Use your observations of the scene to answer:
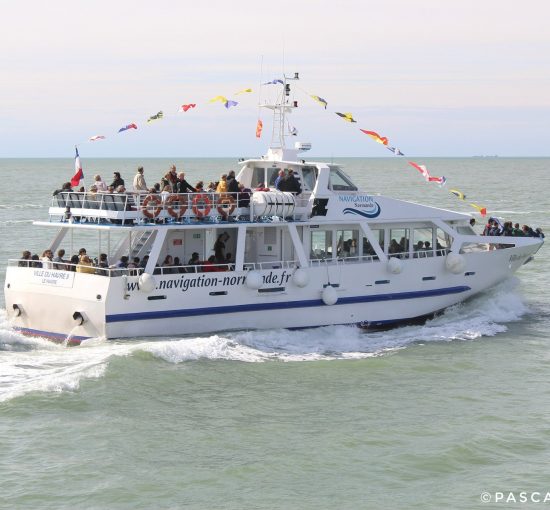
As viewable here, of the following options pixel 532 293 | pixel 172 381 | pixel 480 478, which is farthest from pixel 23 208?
pixel 480 478

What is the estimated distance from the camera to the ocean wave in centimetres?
1852

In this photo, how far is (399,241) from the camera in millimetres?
24000

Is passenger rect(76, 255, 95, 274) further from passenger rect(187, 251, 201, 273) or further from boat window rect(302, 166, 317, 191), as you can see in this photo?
boat window rect(302, 166, 317, 191)

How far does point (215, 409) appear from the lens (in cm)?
1720

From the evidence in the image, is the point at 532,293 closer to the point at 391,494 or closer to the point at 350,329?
the point at 350,329

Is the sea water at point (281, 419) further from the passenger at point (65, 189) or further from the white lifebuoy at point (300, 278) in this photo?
the passenger at point (65, 189)

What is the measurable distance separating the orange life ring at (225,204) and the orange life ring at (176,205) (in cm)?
80

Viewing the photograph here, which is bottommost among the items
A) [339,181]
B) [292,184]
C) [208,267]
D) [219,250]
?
[208,267]

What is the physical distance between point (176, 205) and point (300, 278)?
124 inches

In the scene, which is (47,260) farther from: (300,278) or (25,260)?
(300,278)

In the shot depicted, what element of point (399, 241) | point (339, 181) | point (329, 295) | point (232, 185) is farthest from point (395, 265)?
point (232, 185)

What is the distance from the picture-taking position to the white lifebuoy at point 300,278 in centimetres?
Answer: 2180

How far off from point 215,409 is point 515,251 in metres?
11.5

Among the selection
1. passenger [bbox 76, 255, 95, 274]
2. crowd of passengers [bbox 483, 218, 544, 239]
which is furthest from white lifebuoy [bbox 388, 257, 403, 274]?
passenger [bbox 76, 255, 95, 274]
